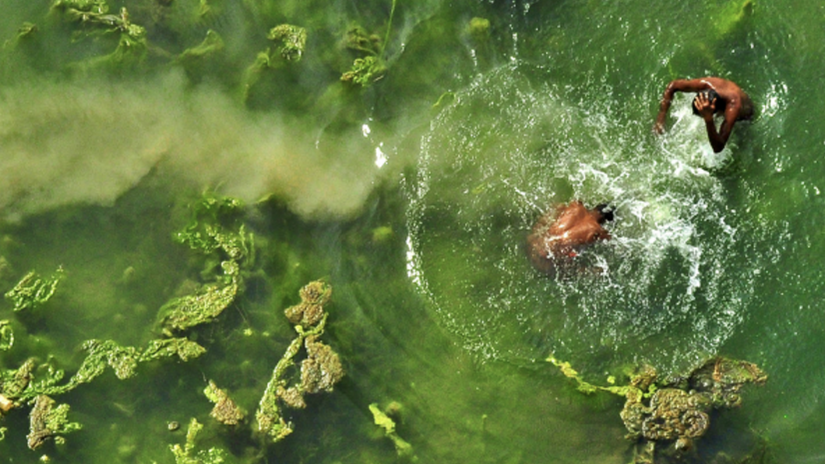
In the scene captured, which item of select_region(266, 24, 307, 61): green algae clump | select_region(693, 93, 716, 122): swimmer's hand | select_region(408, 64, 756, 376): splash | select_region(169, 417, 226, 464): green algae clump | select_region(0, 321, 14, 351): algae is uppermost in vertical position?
select_region(693, 93, 716, 122): swimmer's hand

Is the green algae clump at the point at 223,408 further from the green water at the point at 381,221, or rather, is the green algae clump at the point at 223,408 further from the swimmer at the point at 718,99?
the swimmer at the point at 718,99

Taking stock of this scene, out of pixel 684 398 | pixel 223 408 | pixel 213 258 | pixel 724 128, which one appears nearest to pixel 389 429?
pixel 223 408

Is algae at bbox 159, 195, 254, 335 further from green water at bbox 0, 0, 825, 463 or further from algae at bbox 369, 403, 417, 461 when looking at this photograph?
algae at bbox 369, 403, 417, 461

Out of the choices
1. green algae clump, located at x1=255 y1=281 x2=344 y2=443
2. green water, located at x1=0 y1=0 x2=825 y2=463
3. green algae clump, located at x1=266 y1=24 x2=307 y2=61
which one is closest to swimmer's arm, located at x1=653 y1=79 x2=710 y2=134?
green water, located at x1=0 y1=0 x2=825 y2=463

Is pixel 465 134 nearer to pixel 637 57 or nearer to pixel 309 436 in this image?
pixel 637 57

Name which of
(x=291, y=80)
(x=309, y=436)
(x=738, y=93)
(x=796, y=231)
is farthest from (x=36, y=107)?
(x=796, y=231)

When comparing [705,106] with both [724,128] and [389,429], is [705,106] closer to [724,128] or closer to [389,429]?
[724,128]
